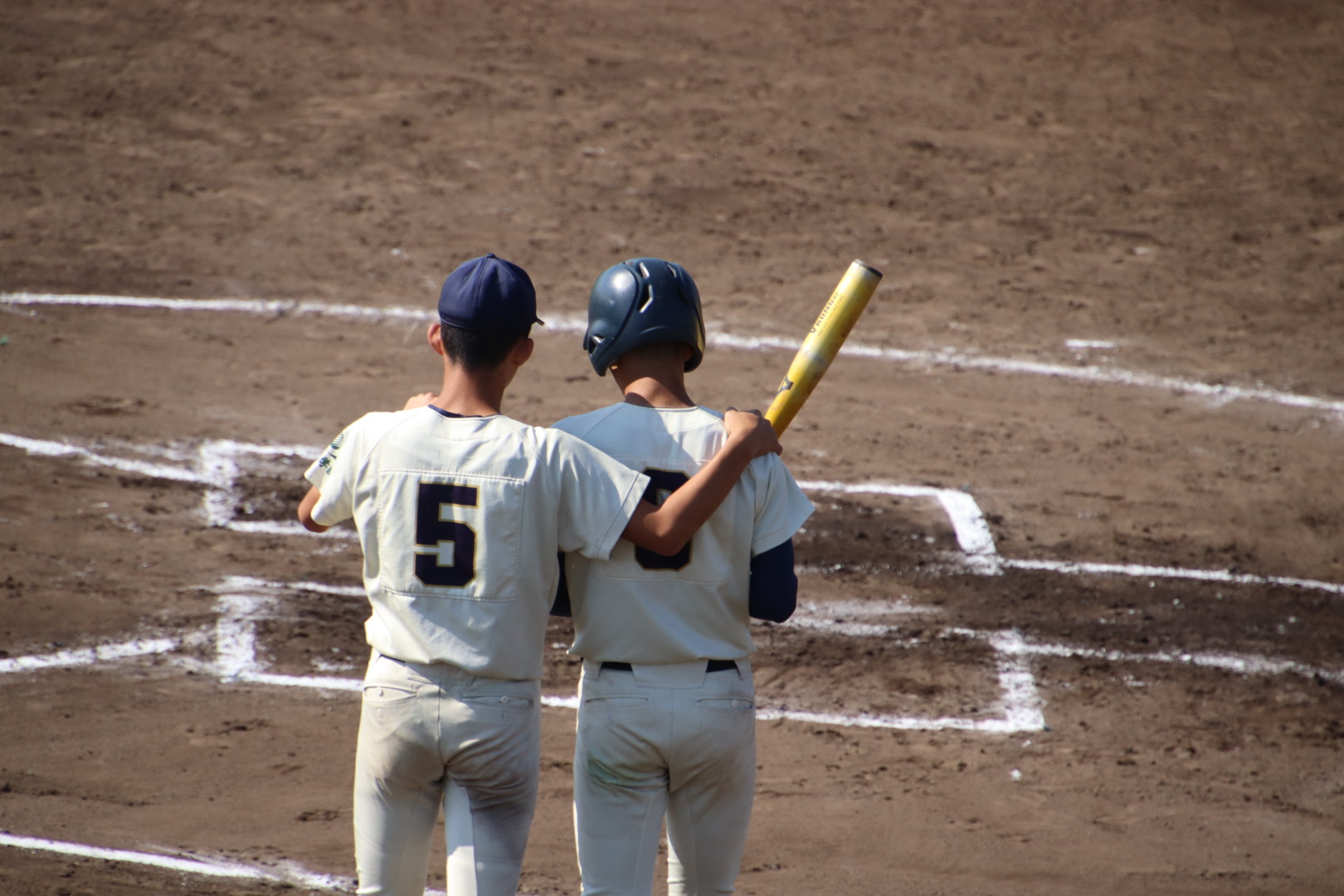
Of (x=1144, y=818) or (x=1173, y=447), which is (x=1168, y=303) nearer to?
(x=1173, y=447)

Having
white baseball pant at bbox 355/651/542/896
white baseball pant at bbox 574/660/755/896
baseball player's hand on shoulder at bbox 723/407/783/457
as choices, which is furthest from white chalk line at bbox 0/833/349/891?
baseball player's hand on shoulder at bbox 723/407/783/457

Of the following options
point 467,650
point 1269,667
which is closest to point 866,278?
point 467,650

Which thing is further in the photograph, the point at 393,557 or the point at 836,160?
the point at 836,160

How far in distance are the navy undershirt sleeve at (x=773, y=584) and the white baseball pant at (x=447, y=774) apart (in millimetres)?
519

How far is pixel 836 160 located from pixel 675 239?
2083 millimetres

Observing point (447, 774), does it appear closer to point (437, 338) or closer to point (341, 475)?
point (341, 475)

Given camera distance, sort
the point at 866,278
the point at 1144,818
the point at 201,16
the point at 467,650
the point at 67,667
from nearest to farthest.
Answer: the point at 467,650
the point at 866,278
the point at 1144,818
the point at 67,667
the point at 201,16

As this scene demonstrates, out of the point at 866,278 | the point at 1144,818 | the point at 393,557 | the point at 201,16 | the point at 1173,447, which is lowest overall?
the point at 1144,818

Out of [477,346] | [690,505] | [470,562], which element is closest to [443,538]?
[470,562]

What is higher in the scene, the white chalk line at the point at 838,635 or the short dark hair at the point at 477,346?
the short dark hair at the point at 477,346

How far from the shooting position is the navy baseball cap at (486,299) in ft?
8.97

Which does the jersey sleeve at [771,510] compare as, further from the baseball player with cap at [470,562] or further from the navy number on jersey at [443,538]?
the navy number on jersey at [443,538]

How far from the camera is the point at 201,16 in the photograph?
42.5ft

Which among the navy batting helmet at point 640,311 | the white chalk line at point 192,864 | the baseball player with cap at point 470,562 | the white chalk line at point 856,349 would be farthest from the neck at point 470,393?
the white chalk line at point 856,349
